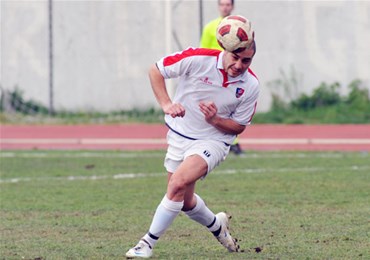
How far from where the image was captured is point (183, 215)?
979 cm

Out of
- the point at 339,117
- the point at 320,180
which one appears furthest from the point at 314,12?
the point at 320,180

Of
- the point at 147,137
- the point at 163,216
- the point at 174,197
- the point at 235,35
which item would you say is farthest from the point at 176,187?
the point at 147,137

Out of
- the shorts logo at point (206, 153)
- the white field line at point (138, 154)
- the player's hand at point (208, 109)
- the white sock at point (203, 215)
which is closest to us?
the player's hand at point (208, 109)

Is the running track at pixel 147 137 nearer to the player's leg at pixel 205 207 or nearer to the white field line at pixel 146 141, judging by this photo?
the white field line at pixel 146 141

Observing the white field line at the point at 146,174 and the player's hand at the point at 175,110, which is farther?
the white field line at the point at 146,174

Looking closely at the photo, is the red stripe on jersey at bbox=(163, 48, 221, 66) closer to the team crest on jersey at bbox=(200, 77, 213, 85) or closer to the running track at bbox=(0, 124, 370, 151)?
the team crest on jersey at bbox=(200, 77, 213, 85)

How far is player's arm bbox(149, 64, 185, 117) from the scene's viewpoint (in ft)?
22.8

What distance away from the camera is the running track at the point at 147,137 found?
706 inches

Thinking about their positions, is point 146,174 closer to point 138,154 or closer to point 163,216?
point 138,154

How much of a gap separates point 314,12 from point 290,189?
11.5 m

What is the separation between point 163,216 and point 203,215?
0.51 metres

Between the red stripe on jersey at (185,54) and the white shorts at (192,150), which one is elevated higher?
the red stripe on jersey at (185,54)

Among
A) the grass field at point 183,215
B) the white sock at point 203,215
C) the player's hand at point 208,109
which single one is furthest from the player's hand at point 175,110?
the grass field at point 183,215

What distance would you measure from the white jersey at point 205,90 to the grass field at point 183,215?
96 cm
